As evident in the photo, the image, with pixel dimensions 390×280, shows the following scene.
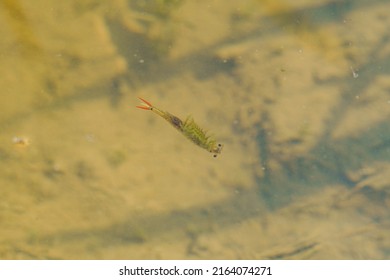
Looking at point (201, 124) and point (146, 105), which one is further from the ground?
point (146, 105)

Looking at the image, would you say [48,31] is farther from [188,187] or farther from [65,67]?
[188,187]

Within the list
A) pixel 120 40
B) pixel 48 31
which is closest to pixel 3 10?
pixel 48 31

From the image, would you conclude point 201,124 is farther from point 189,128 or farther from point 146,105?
point 146,105

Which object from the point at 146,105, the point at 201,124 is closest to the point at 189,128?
the point at 201,124

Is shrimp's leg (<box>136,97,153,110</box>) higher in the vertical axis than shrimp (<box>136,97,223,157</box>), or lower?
higher

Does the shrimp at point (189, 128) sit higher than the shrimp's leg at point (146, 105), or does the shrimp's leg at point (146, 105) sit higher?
the shrimp's leg at point (146, 105)
